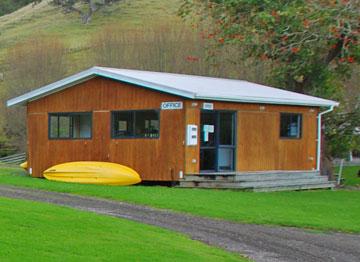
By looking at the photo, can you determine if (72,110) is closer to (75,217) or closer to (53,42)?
(75,217)

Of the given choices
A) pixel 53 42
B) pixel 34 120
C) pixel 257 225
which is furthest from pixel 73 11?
pixel 257 225

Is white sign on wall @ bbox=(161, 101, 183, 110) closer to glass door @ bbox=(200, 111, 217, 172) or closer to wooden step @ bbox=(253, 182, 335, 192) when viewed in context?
glass door @ bbox=(200, 111, 217, 172)

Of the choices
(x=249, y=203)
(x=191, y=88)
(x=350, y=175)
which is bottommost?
(x=350, y=175)

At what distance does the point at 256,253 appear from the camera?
36.9 feet

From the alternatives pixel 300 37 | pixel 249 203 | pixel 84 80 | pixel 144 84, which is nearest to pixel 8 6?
pixel 84 80

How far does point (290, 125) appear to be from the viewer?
2436 centimetres

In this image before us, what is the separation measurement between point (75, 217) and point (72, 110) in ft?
Result: 38.7

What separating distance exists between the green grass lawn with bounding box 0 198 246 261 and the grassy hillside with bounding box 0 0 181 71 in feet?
185

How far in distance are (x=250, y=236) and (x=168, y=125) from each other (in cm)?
897

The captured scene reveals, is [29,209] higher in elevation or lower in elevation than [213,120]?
lower

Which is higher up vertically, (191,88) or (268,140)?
(191,88)

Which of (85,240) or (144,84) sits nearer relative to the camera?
(85,240)

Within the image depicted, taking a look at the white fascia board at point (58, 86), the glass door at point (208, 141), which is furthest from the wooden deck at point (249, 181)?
the white fascia board at point (58, 86)

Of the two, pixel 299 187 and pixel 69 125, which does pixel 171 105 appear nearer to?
pixel 69 125
